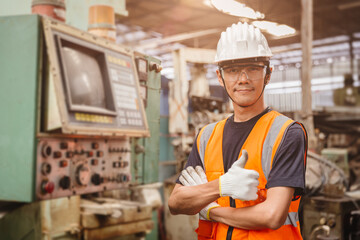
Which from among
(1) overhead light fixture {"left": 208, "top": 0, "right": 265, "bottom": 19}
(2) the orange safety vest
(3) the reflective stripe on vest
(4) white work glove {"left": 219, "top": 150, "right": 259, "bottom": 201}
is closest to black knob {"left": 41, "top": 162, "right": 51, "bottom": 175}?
(2) the orange safety vest

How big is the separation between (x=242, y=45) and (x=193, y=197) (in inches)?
27.3

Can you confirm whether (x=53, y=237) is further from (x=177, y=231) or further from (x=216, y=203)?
(x=177, y=231)

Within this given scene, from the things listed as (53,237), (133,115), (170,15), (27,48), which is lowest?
(53,237)

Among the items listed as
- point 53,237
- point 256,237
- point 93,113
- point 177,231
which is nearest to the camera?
point 256,237

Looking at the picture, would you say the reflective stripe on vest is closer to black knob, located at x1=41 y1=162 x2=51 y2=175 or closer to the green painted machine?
the green painted machine

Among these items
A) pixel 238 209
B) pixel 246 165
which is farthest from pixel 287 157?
pixel 238 209

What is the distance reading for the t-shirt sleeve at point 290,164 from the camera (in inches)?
55.1

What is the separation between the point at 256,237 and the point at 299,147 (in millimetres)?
399

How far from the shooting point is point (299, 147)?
1.46 meters

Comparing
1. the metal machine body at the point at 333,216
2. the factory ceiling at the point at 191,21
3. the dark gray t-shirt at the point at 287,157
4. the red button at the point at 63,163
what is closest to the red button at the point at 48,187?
the red button at the point at 63,163

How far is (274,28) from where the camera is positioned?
2.57 meters

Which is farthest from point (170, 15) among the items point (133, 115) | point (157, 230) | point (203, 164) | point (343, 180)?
point (203, 164)

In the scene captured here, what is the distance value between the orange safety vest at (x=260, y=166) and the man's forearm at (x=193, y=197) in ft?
0.39

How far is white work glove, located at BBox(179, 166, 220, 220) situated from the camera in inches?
62.2
